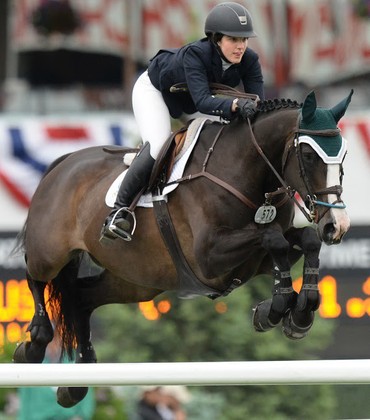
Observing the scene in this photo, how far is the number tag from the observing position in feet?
18.8

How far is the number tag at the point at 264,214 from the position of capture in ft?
18.8

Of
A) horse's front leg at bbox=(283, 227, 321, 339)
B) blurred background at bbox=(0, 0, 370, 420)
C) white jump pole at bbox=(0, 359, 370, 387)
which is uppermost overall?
white jump pole at bbox=(0, 359, 370, 387)

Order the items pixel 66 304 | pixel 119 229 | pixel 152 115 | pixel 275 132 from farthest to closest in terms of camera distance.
Result: pixel 66 304 → pixel 152 115 → pixel 119 229 → pixel 275 132

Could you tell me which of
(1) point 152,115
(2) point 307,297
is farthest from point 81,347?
(2) point 307,297

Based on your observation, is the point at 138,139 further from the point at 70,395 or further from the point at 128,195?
the point at 128,195

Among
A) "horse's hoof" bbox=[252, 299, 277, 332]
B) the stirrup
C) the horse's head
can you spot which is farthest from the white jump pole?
the stirrup

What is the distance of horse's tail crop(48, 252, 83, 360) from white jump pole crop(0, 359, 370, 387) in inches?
95.1

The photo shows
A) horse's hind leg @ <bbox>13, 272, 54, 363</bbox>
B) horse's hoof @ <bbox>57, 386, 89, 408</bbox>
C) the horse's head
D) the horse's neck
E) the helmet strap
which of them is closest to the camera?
the horse's head

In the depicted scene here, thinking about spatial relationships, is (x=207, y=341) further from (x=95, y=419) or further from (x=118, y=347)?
(x=95, y=419)

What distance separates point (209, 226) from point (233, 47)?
0.84m

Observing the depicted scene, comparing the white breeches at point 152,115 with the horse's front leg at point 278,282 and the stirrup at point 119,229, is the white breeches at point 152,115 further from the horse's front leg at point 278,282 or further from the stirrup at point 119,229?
the horse's front leg at point 278,282

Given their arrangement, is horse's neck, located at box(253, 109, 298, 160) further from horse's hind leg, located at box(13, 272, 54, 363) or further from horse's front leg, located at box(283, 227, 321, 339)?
horse's hind leg, located at box(13, 272, 54, 363)

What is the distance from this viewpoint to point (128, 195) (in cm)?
606

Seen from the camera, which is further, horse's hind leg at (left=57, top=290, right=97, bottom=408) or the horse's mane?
horse's hind leg at (left=57, top=290, right=97, bottom=408)
